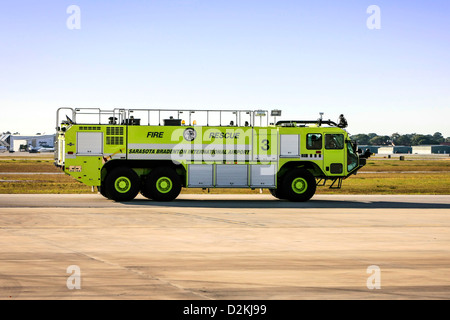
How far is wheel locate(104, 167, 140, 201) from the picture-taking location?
23.6m

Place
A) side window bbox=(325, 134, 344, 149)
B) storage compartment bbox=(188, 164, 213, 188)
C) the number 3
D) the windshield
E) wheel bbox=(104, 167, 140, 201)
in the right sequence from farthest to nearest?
the windshield
side window bbox=(325, 134, 344, 149)
the number 3
storage compartment bbox=(188, 164, 213, 188)
wheel bbox=(104, 167, 140, 201)

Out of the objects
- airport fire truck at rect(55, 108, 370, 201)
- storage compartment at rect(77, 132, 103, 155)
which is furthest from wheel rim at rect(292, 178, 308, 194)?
storage compartment at rect(77, 132, 103, 155)

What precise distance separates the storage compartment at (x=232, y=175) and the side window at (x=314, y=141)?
2.77m

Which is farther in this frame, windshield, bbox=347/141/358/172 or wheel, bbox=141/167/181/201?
windshield, bbox=347/141/358/172

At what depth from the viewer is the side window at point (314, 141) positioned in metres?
24.8

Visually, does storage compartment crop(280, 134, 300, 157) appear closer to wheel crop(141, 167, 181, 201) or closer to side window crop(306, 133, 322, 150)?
side window crop(306, 133, 322, 150)

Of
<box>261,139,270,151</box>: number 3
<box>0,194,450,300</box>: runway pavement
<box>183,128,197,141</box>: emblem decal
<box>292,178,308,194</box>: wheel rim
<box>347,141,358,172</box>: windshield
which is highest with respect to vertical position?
<box>183,128,197,141</box>: emblem decal

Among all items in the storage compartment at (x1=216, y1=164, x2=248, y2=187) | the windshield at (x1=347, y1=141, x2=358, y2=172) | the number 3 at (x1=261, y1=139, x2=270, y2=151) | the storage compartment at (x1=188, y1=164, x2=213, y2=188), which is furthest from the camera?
the windshield at (x1=347, y1=141, x2=358, y2=172)

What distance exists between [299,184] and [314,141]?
1889 millimetres

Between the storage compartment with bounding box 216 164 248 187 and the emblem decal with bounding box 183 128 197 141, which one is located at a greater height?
the emblem decal with bounding box 183 128 197 141

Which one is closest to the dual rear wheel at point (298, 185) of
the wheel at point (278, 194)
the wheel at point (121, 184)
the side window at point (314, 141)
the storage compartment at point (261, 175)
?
the wheel at point (278, 194)
